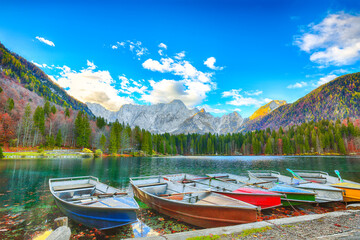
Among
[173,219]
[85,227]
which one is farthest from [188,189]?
[85,227]

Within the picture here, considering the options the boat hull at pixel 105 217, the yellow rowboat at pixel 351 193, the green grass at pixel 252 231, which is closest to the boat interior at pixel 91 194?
the boat hull at pixel 105 217

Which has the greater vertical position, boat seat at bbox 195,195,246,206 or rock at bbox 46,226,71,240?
rock at bbox 46,226,71,240

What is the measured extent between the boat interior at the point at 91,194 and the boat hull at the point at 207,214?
2558 millimetres

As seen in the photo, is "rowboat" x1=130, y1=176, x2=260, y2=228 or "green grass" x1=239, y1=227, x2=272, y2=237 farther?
"rowboat" x1=130, y1=176, x2=260, y2=228

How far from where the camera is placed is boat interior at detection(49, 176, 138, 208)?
9761mm

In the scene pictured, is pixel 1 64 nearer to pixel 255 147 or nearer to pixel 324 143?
pixel 255 147

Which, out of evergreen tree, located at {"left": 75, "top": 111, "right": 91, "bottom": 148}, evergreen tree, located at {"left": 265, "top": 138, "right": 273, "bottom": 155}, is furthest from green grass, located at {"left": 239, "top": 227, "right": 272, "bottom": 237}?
evergreen tree, located at {"left": 265, "top": 138, "right": 273, "bottom": 155}

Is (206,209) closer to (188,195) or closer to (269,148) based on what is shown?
(188,195)

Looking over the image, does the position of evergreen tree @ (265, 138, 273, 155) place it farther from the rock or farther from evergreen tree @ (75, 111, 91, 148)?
the rock

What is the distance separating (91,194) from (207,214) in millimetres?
8935

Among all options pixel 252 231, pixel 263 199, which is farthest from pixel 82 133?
pixel 252 231

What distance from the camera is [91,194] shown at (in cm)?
1334

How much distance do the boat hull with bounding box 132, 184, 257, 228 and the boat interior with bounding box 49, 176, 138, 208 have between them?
2.56 m

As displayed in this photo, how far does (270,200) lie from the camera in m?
11.3
